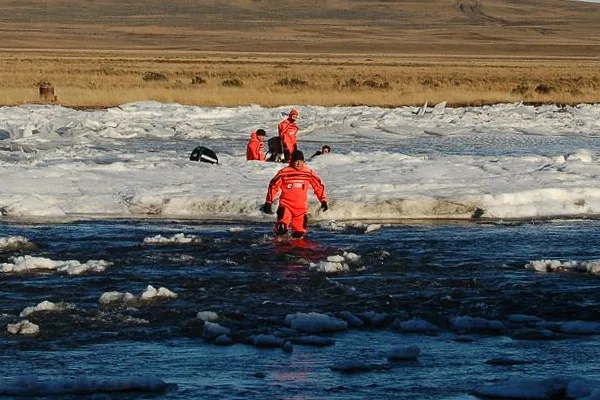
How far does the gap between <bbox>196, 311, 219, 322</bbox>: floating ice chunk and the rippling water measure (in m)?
0.09

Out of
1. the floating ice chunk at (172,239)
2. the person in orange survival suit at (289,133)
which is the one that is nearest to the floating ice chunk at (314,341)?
the floating ice chunk at (172,239)

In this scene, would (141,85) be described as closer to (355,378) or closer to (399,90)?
(399,90)

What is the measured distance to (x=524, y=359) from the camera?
9.76 meters

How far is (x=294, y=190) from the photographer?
14727 millimetres

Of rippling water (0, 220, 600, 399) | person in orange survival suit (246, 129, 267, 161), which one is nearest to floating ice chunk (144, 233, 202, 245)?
rippling water (0, 220, 600, 399)

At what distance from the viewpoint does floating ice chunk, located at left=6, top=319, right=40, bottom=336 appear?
34.7 ft

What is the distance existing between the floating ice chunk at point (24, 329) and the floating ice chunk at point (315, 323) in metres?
2.10

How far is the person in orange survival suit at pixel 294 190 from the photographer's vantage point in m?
14.6

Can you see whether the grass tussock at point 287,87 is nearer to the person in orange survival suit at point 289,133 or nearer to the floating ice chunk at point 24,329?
the person in orange survival suit at point 289,133

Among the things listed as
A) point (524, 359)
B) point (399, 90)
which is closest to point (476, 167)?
point (524, 359)

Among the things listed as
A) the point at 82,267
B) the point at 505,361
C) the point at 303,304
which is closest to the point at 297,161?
the point at 82,267

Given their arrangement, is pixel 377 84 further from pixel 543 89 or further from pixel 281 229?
pixel 281 229

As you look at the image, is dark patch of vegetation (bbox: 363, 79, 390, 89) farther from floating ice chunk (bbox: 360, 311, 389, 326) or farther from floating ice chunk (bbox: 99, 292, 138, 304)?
floating ice chunk (bbox: 360, 311, 389, 326)

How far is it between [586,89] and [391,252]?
36.1 meters
